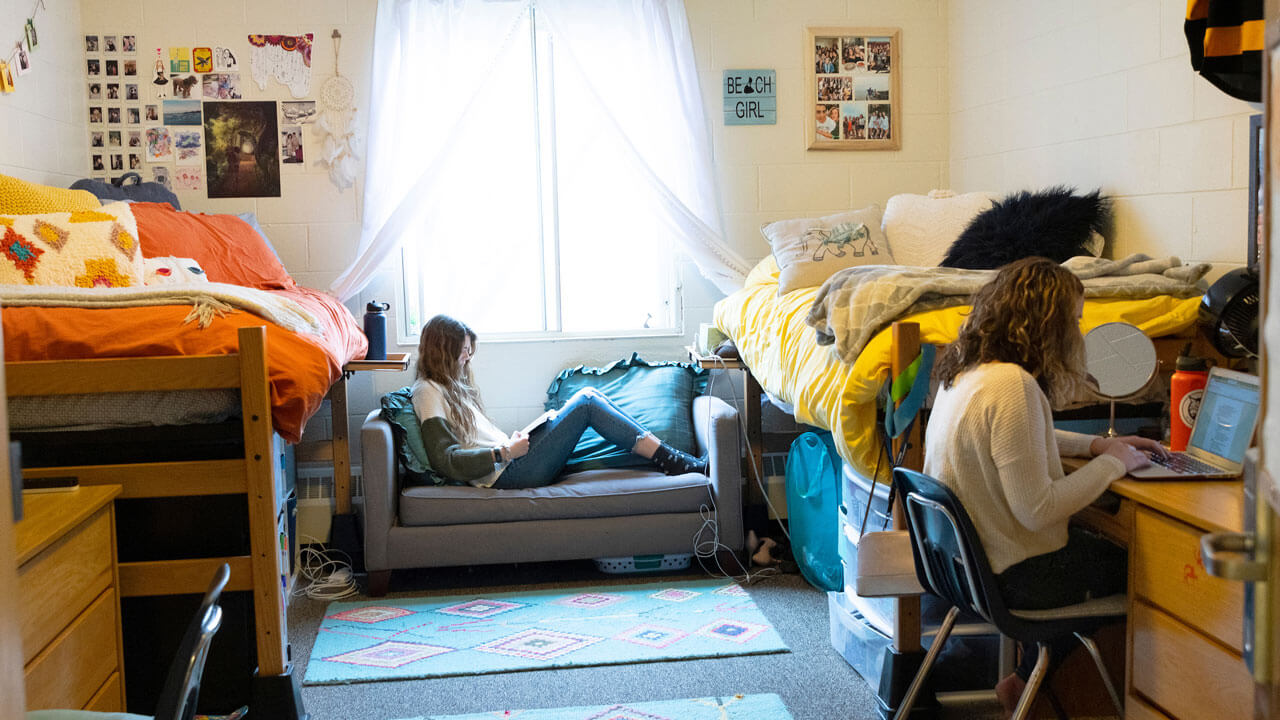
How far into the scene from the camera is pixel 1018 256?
9.80 ft

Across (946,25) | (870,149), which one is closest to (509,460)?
(870,149)

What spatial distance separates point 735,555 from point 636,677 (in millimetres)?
926

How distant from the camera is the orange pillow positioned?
3.15m

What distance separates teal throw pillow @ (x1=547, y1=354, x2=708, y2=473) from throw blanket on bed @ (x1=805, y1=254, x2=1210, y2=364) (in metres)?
1.55

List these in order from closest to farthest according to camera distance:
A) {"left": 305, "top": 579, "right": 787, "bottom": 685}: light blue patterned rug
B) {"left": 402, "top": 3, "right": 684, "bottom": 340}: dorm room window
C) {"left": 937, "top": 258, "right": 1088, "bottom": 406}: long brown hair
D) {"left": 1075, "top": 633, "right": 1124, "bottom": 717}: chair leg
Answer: {"left": 1075, "top": 633, "right": 1124, "bottom": 717}: chair leg → {"left": 937, "top": 258, "right": 1088, "bottom": 406}: long brown hair → {"left": 305, "top": 579, "right": 787, "bottom": 685}: light blue patterned rug → {"left": 402, "top": 3, "right": 684, "bottom": 340}: dorm room window

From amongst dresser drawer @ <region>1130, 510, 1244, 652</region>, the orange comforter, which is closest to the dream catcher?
the orange comforter

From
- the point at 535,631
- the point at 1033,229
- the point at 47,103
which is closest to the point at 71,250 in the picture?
the point at 47,103

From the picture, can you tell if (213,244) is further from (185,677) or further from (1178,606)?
(1178,606)

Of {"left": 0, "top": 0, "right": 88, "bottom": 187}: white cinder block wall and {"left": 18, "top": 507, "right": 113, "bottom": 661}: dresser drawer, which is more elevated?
{"left": 0, "top": 0, "right": 88, "bottom": 187}: white cinder block wall

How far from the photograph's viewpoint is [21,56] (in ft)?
11.4

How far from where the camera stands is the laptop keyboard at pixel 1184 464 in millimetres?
1903

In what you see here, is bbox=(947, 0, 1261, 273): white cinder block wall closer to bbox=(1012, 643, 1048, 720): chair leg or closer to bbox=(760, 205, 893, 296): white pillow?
bbox=(760, 205, 893, 296): white pillow

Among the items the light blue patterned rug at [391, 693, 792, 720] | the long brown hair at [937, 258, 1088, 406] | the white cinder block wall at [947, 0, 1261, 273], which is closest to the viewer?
the long brown hair at [937, 258, 1088, 406]

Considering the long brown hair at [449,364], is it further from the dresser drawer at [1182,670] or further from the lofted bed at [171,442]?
the dresser drawer at [1182,670]
